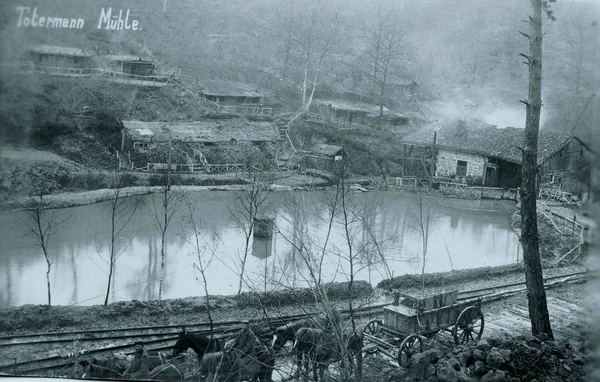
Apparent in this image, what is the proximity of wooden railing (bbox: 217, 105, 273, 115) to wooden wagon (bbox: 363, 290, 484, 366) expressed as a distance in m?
22.7

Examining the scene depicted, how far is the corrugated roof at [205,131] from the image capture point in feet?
75.7

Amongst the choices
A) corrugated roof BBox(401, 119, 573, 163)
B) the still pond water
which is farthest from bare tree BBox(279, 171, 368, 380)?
corrugated roof BBox(401, 119, 573, 163)

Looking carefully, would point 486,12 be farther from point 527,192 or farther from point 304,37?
point 304,37

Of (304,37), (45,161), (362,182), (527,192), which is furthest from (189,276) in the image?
(304,37)

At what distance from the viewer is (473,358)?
6.41 meters

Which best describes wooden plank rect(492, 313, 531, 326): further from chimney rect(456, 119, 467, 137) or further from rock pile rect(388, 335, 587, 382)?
chimney rect(456, 119, 467, 137)

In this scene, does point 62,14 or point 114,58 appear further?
point 114,58

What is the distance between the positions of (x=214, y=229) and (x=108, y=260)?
380 cm

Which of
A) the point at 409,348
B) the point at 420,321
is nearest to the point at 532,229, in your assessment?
the point at 420,321

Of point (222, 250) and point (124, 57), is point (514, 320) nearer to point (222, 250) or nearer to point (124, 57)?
point (222, 250)

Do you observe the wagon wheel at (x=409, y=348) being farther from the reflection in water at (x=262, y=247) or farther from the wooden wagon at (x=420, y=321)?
the reflection in water at (x=262, y=247)

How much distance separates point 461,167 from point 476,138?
6.36 feet

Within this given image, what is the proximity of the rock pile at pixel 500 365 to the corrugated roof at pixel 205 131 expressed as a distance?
60.9ft

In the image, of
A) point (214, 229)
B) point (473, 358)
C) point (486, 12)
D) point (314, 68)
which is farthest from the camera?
point (314, 68)
